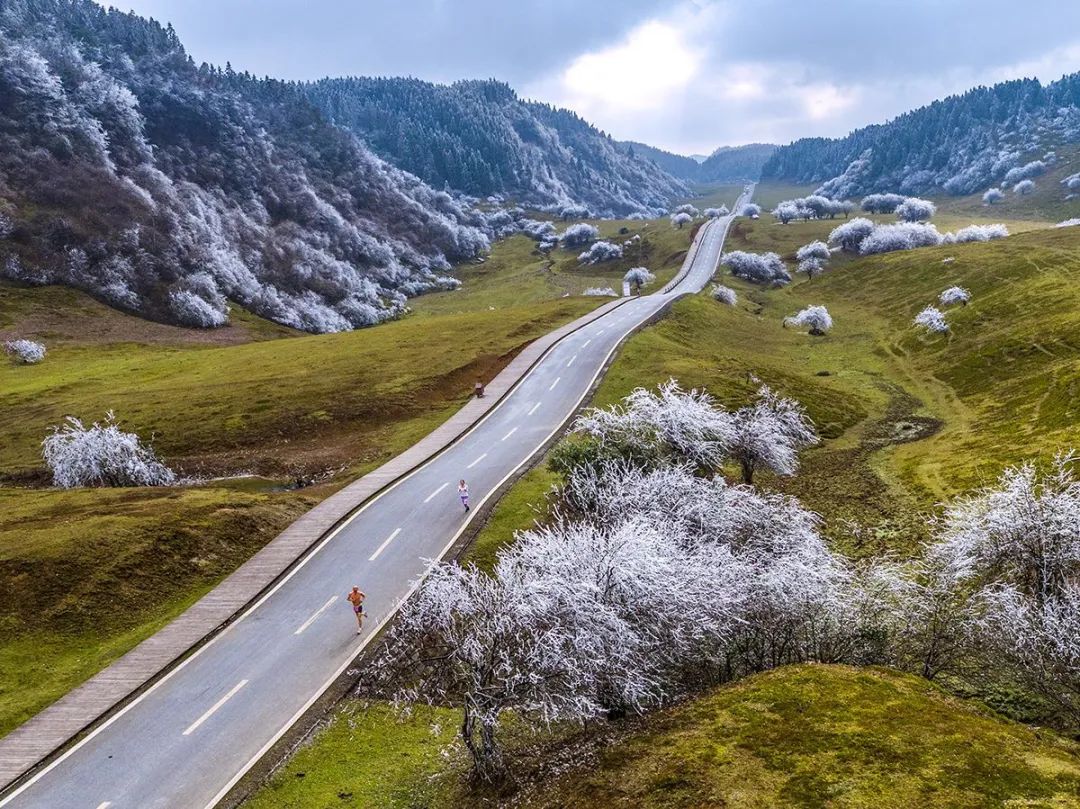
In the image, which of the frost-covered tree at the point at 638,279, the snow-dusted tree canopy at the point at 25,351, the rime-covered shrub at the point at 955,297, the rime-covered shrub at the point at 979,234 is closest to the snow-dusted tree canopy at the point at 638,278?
the frost-covered tree at the point at 638,279

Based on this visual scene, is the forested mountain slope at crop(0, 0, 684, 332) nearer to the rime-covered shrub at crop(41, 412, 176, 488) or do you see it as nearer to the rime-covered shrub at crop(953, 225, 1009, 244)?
the rime-covered shrub at crop(41, 412, 176, 488)

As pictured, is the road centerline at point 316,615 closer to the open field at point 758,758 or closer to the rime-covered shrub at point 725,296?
the open field at point 758,758

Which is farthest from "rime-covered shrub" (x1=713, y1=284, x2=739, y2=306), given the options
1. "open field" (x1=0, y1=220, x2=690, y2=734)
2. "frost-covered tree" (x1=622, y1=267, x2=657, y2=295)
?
"frost-covered tree" (x1=622, y1=267, x2=657, y2=295)

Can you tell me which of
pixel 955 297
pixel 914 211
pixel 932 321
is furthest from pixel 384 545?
pixel 914 211

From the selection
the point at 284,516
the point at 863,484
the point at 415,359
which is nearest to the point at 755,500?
the point at 863,484

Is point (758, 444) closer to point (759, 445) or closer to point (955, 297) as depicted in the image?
point (759, 445)

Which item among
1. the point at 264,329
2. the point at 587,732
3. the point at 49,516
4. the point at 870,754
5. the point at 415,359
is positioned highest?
the point at 264,329

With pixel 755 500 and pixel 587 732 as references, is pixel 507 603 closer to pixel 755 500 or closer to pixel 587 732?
pixel 587 732

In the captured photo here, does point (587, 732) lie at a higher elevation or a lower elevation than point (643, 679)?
lower
